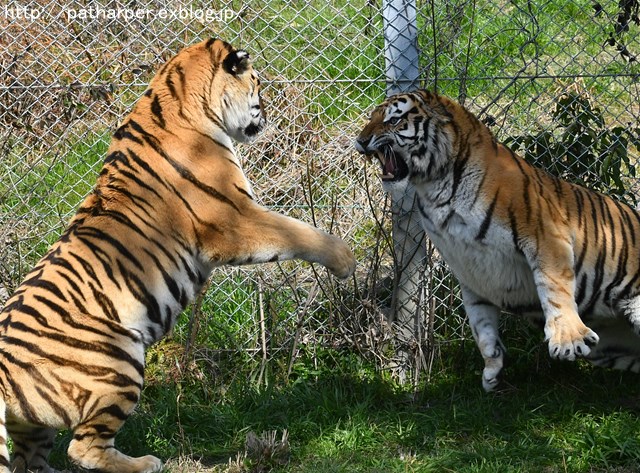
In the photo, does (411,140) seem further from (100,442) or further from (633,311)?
(100,442)

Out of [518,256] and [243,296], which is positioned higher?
[518,256]

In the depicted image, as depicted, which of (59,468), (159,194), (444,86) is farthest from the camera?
(444,86)

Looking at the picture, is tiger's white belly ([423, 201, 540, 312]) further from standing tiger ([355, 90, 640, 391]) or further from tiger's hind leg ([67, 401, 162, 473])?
tiger's hind leg ([67, 401, 162, 473])

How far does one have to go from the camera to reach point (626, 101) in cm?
723

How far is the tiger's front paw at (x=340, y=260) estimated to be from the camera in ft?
13.9

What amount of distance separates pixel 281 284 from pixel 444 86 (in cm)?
208

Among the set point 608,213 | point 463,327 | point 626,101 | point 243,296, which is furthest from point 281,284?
point 626,101

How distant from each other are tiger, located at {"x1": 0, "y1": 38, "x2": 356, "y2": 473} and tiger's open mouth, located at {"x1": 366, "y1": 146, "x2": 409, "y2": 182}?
1.30ft

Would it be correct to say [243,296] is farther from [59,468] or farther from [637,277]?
[637,277]

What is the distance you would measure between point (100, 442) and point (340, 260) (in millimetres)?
1273

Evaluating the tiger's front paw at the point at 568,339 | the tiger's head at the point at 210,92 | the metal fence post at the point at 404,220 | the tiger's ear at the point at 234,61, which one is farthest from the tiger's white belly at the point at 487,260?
the tiger's ear at the point at 234,61

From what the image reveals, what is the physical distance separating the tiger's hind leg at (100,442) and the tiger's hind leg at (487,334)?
1.67m

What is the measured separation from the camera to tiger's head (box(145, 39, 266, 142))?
4320 mm

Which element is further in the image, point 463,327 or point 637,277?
point 463,327
